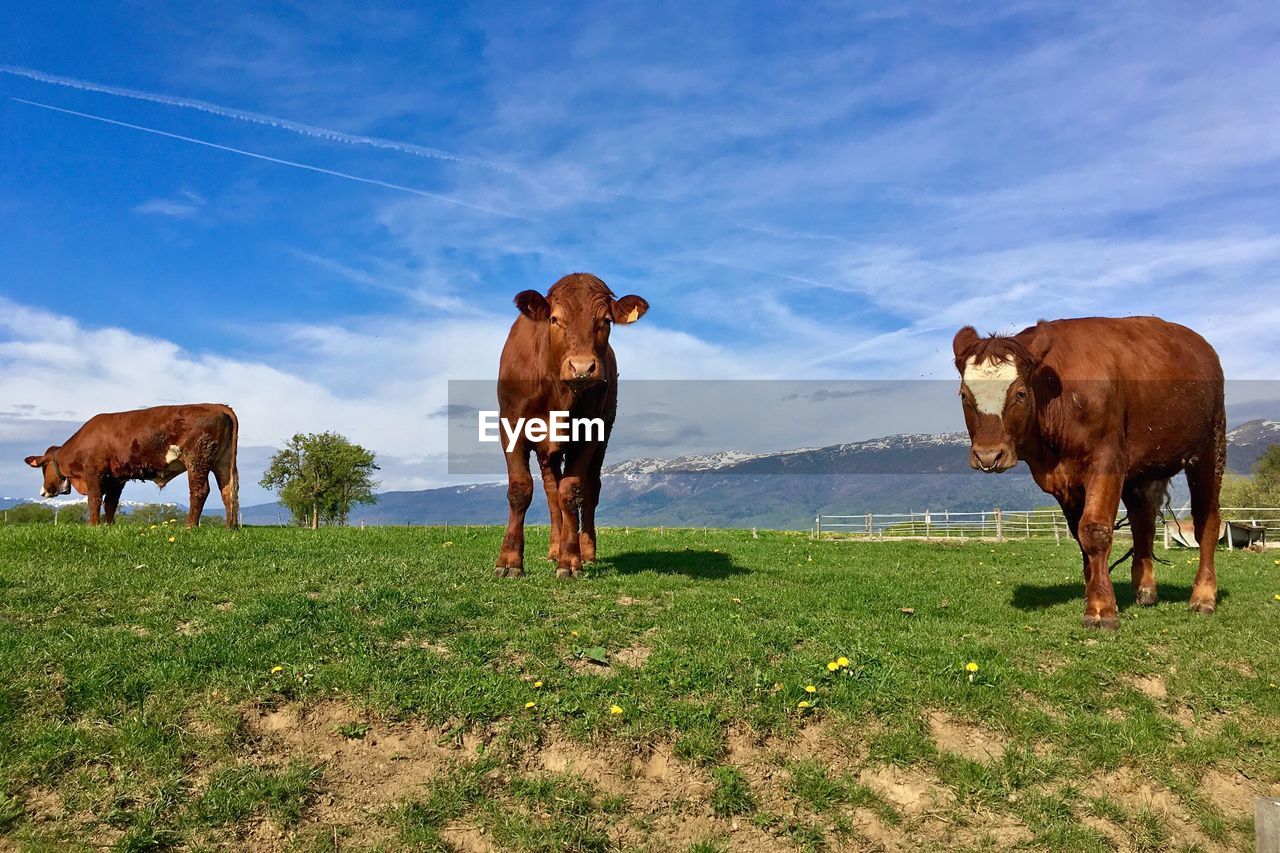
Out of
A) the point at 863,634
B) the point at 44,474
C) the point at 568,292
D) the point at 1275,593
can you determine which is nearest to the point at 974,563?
the point at 1275,593

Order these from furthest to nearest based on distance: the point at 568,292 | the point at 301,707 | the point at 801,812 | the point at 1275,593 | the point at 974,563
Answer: the point at 974,563
the point at 1275,593
the point at 568,292
the point at 301,707
the point at 801,812

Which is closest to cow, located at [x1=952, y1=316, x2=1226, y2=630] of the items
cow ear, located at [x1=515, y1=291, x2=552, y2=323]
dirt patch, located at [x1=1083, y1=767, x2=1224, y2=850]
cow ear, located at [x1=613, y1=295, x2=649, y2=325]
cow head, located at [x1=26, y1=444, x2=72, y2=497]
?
dirt patch, located at [x1=1083, y1=767, x2=1224, y2=850]

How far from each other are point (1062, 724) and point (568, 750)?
4469 mm

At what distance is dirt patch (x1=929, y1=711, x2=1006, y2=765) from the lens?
6.79 metres

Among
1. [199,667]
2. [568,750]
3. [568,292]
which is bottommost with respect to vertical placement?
[568,750]

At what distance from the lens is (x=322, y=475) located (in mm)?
80875

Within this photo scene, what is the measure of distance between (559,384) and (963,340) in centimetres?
531

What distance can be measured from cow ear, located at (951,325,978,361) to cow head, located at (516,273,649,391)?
4.10 m

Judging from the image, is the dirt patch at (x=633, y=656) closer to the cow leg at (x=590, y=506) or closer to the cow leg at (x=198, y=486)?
the cow leg at (x=590, y=506)

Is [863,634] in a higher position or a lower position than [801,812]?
higher

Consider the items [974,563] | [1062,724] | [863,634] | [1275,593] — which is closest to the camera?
[1062,724]

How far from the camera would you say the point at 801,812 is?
5.98 m

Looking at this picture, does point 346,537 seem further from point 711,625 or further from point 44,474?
point 44,474

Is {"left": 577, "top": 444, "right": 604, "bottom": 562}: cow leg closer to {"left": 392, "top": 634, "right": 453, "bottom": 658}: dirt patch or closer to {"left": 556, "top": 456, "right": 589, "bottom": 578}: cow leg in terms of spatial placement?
{"left": 556, "top": 456, "right": 589, "bottom": 578}: cow leg
